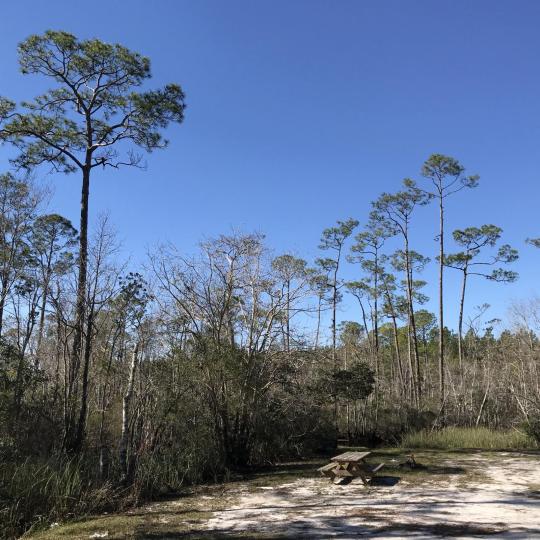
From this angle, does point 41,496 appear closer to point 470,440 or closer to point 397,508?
point 397,508

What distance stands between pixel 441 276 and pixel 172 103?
14408 mm

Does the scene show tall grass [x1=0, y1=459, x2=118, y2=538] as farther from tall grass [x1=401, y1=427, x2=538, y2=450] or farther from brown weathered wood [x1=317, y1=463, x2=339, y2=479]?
tall grass [x1=401, y1=427, x2=538, y2=450]

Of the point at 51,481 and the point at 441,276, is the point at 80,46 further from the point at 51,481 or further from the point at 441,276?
the point at 441,276

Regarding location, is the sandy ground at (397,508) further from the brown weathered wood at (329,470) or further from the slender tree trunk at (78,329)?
the slender tree trunk at (78,329)

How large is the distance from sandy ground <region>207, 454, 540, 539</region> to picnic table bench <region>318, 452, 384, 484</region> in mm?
192

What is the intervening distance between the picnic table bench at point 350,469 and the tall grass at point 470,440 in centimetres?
685

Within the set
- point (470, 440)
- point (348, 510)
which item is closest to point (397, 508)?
point (348, 510)

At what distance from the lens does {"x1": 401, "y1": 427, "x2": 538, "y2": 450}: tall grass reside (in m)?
→ 14.1

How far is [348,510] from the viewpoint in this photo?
6520 mm

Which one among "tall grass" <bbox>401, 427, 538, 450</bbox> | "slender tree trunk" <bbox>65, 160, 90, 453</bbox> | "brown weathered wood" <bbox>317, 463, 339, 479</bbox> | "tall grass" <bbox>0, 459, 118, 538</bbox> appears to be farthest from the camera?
"tall grass" <bbox>401, 427, 538, 450</bbox>

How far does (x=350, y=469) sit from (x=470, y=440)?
7.72m

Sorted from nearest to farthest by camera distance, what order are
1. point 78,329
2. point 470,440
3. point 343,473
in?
point 343,473
point 78,329
point 470,440

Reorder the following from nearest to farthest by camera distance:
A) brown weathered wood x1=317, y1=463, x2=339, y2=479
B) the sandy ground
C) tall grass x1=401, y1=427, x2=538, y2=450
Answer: the sandy ground
brown weathered wood x1=317, y1=463, x2=339, y2=479
tall grass x1=401, y1=427, x2=538, y2=450

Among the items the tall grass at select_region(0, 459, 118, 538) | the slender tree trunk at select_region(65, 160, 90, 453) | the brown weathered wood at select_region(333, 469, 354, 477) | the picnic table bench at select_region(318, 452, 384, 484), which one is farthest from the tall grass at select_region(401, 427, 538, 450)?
the tall grass at select_region(0, 459, 118, 538)
